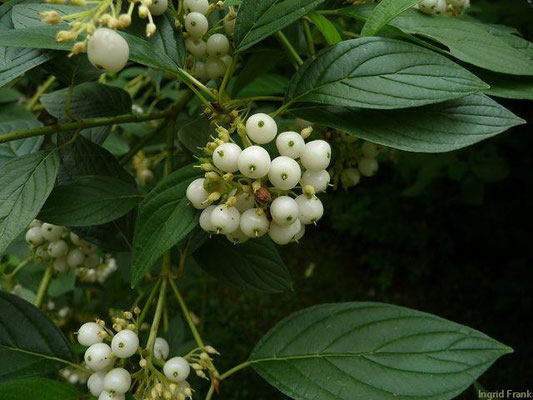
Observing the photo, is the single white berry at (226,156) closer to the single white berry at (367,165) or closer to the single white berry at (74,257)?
the single white berry at (367,165)

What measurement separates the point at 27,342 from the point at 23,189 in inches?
12.1

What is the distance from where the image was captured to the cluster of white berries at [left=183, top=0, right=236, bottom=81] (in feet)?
2.89

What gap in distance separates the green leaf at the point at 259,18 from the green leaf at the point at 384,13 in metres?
0.13

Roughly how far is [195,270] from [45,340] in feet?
2.52

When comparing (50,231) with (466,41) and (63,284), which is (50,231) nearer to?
(63,284)

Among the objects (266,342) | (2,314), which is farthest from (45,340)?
(266,342)

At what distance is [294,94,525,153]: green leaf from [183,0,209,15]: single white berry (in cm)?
31

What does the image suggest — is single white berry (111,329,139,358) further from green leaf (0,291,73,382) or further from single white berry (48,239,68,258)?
single white berry (48,239,68,258)

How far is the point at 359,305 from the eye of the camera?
2.98ft

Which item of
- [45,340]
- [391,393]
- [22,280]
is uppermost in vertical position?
[391,393]

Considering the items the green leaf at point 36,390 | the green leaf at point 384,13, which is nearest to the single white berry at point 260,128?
the green leaf at point 384,13

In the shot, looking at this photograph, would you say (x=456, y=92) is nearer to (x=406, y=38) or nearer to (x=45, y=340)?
(x=406, y=38)

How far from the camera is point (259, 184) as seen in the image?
0.72 metres

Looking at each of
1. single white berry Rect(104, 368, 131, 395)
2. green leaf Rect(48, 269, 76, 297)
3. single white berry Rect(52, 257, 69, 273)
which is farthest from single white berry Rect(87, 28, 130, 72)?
green leaf Rect(48, 269, 76, 297)
